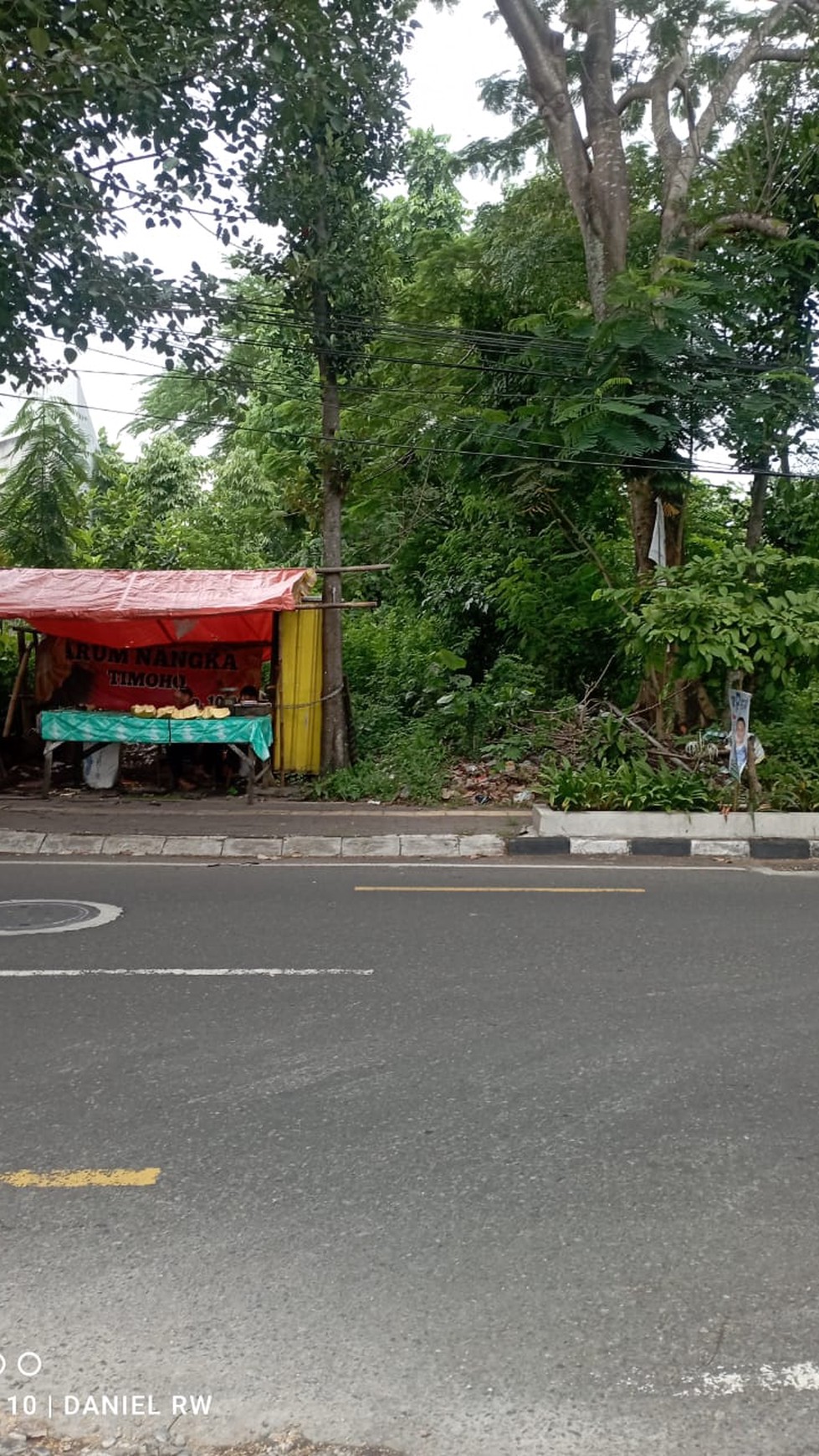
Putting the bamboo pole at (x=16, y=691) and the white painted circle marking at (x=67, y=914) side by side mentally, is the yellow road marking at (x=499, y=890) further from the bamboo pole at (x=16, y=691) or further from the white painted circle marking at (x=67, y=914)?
the bamboo pole at (x=16, y=691)

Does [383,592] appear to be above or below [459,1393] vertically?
above

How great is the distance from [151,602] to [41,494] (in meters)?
7.47

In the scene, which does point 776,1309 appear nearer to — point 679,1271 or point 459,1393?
point 679,1271

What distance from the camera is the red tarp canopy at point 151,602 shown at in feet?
38.3

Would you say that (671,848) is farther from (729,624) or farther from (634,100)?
(634,100)

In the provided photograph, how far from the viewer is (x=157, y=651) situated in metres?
13.1

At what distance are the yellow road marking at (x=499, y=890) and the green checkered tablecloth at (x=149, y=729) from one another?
13.0 ft

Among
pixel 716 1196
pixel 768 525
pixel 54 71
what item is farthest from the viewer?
pixel 768 525

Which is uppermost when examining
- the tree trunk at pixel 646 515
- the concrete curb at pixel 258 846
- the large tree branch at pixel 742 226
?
the large tree branch at pixel 742 226

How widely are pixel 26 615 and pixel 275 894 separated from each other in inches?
219

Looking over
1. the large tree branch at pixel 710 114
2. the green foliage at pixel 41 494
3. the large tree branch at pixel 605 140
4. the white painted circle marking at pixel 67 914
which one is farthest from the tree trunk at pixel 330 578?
the green foliage at pixel 41 494

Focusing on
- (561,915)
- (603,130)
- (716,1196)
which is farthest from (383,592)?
(716,1196)

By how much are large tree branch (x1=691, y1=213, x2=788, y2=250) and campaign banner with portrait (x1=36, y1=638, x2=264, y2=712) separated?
7.16 meters

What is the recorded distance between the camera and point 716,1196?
3402 millimetres
